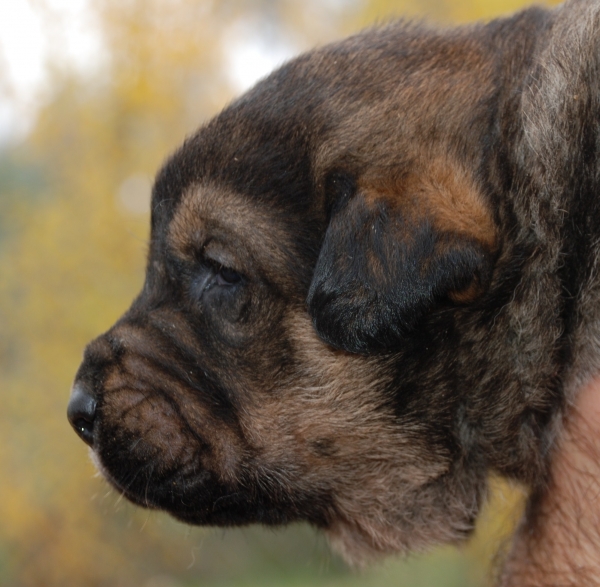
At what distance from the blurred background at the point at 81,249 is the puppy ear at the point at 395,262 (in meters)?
12.3

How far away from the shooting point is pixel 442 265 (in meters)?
2.72

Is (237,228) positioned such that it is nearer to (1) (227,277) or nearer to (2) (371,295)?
(1) (227,277)

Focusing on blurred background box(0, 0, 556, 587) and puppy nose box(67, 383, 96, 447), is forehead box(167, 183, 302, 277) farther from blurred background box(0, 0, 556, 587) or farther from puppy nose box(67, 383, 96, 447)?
blurred background box(0, 0, 556, 587)

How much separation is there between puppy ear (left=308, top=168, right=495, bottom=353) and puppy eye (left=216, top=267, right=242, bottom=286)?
475 mm

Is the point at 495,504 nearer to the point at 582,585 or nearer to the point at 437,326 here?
the point at 582,585

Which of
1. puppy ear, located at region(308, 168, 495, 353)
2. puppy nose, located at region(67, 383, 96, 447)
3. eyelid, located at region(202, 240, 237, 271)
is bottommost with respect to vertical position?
puppy ear, located at region(308, 168, 495, 353)

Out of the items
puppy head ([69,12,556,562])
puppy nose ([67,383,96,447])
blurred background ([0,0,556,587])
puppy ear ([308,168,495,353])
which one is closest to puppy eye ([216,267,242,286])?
puppy head ([69,12,556,562])

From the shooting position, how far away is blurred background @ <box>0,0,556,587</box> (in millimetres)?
15195

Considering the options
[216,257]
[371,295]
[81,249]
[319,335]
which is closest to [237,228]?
[216,257]

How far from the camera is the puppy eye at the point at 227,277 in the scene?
3303mm

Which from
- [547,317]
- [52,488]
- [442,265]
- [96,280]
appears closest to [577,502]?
[547,317]

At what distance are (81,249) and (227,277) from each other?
41.9 ft

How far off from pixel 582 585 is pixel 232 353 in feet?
5.75

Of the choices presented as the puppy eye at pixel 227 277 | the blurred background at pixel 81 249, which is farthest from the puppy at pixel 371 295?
the blurred background at pixel 81 249
